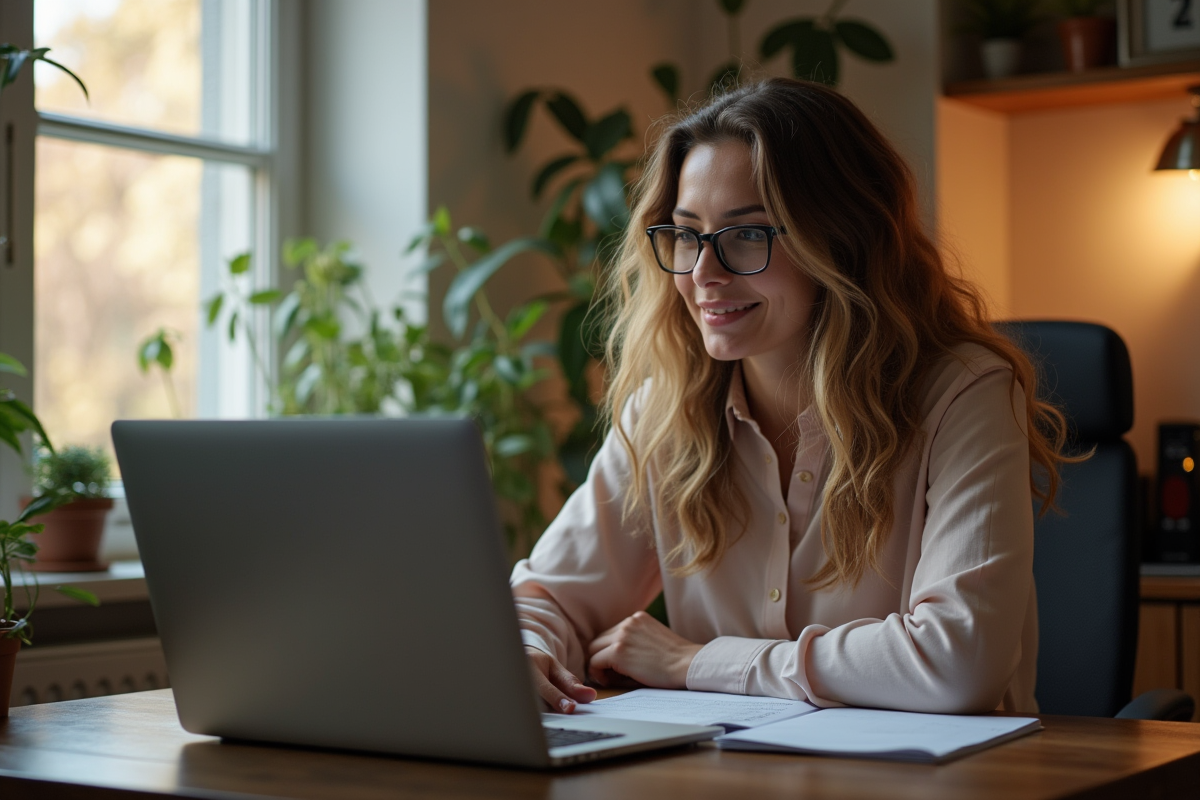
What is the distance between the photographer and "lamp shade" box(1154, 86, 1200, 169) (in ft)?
9.78

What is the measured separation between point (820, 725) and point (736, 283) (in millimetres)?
587

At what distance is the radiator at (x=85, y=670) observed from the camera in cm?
214

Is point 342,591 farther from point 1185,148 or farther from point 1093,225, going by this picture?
point 1093,225

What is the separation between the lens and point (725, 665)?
1.39m

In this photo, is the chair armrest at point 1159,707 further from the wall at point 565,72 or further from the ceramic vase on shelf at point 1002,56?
the ceramic vase on shelf at point 1002,56

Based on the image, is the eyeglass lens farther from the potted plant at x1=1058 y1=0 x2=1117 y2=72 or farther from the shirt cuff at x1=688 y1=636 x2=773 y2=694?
the potted plant at x1=1058 y1=0 x2=1117 y2=72

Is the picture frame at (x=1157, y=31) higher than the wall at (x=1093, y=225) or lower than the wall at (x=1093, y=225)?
higher

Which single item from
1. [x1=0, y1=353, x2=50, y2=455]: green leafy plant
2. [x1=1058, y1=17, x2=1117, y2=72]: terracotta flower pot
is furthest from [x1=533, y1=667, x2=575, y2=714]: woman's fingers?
[x1=1058, y1=17, x2=1117, y2=72]: terracotta flower pot

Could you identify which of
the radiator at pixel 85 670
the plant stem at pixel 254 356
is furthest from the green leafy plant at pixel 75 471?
the plant stem at pixel 254 356

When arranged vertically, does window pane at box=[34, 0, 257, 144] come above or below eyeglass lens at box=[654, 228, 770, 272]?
above

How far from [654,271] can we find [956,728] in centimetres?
80

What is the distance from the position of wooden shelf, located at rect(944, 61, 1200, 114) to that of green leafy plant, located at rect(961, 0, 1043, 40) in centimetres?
12

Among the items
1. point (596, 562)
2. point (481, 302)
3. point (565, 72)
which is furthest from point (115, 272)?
point (596, 562)

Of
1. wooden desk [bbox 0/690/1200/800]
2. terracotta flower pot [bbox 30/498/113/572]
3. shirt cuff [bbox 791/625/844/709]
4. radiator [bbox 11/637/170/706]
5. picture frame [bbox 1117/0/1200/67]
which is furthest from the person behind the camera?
picture frame [bbox 1117/0/1200/67]
